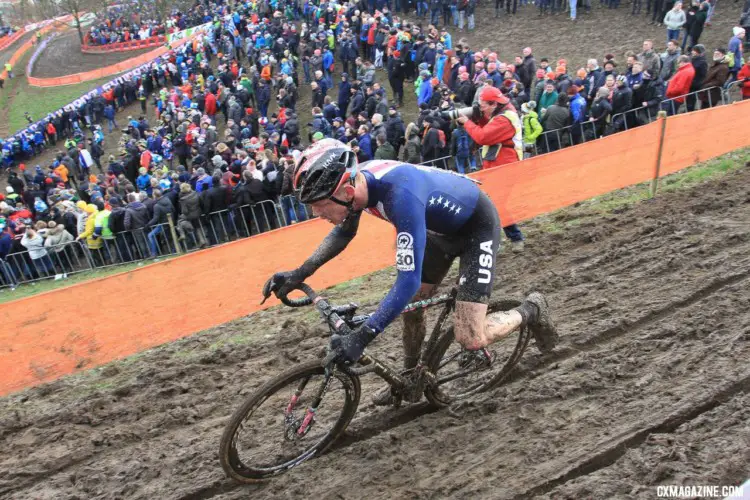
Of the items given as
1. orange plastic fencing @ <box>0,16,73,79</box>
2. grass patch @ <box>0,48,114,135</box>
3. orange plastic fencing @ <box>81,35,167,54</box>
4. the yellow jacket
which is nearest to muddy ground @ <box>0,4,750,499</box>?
the yellow jacket

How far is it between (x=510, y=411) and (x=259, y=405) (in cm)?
207

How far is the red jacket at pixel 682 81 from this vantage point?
1307 centimetres

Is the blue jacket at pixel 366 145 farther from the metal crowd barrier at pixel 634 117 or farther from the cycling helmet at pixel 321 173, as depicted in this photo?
the cycling helmet at pixel 321 173

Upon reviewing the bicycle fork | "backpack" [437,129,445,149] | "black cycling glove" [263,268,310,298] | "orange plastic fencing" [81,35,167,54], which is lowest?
"backpack" [437,129,445,149]

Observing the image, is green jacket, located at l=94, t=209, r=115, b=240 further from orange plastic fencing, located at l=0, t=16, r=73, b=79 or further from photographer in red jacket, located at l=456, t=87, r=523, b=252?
orange plastic fencing, located at l=0, t=16, r=73, b=79

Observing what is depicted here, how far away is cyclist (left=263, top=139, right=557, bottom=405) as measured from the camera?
4.09m

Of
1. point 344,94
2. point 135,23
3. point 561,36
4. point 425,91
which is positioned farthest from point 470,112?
point 135,23

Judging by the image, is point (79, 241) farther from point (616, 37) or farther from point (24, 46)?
point (24, 46)

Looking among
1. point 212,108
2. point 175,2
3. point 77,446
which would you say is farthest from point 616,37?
point 175,2

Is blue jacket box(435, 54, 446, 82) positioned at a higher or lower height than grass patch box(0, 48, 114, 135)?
higher

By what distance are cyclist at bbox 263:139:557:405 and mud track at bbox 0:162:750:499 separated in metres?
0.48

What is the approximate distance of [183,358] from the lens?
279 inches

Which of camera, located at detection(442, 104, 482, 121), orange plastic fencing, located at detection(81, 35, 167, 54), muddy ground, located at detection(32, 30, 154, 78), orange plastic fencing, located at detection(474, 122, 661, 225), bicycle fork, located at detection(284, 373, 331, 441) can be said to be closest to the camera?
bicycle fork, located at detection(284, 373, 331, 441)

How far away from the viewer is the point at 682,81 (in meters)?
13.1
